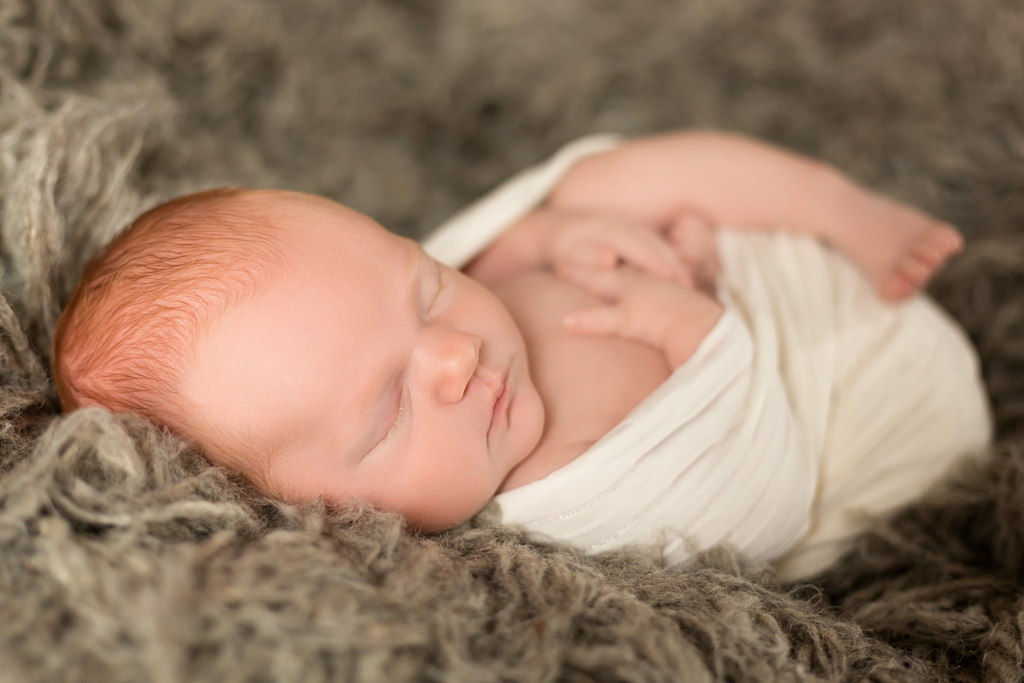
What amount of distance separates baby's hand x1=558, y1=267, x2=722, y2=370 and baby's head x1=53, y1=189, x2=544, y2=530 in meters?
0.20

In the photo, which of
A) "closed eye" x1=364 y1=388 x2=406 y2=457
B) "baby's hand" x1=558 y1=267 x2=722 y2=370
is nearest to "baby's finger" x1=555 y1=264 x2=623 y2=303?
"baby's hand" x1=558 y1=267 x2=722 y2=370

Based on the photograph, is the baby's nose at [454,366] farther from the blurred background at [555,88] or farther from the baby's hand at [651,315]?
the blurred background at [555,88]

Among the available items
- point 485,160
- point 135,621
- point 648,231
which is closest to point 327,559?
point 135,621

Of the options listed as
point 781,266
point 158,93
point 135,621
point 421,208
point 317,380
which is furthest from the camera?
point 421,208

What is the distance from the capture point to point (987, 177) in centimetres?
125

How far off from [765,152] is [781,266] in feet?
0.64

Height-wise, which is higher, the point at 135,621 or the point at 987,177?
the point at 987,177

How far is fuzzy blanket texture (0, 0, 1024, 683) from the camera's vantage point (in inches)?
20.7

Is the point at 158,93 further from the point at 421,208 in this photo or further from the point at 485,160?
the point at 485,160

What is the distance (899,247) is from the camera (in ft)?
3.59

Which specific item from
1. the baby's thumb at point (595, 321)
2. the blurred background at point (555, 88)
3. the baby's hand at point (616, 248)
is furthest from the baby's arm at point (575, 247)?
the blurred background at point (555, 88)

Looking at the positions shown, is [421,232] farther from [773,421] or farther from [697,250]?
[773,421]

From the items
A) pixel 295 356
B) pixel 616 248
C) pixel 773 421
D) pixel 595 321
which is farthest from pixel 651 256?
pixel 295 356

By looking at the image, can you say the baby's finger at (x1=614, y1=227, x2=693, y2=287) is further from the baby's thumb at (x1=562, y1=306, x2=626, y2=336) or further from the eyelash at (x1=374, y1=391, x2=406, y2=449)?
the eyelash at (x1=374, y1=391, x2=406, y2=449)
